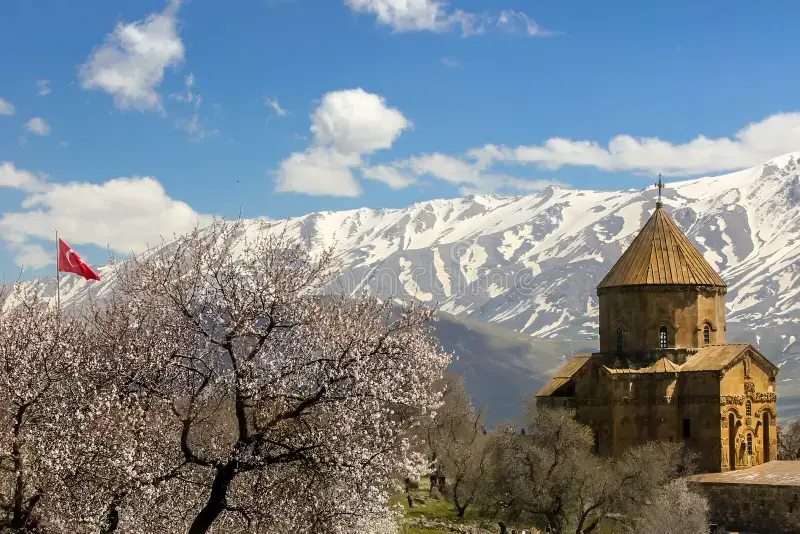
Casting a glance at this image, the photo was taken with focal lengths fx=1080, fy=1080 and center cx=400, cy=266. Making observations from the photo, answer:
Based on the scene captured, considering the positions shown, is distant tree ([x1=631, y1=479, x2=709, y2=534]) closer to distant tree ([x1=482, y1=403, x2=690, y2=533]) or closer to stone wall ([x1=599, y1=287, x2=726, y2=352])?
distant tree ([x1=482, y1=403, x2=690, y2=533])

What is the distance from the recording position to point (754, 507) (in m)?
76.3

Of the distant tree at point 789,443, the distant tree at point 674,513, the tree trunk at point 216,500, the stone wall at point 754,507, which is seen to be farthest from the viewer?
the distant tree at point 789,443

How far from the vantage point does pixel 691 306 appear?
89500mm

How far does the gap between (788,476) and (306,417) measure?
54.6 metres

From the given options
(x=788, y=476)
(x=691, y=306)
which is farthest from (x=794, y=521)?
(x=691, y=306)

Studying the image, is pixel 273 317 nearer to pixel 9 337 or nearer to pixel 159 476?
pixel 159 476

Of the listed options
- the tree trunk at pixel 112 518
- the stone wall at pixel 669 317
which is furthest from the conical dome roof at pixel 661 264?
the tree trunk at pixel 112 518

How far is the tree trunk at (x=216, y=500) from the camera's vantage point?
106 ft

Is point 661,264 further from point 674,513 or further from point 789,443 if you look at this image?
point 789,443

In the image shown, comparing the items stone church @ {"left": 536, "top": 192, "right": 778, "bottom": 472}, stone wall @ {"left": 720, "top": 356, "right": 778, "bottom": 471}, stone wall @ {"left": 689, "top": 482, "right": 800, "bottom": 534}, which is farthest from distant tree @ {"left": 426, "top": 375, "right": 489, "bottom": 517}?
stone wall @ {"left": 720, "top": 356, "right": 778, "bottom": 471}

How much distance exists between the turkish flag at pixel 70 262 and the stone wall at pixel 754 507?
49594 millimetres

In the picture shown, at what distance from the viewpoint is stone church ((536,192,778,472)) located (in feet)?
Answer: 279

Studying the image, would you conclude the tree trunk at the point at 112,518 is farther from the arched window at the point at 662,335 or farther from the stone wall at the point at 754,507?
the arched window at the point at 662,335

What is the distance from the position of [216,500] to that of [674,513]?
45.6 meters
